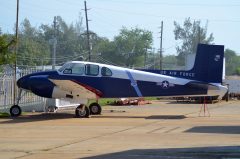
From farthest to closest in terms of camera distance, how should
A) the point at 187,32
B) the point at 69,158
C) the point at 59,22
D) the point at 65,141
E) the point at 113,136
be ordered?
1. the point at 59,22
2. the point at 187,32
3. the point at 113,136
4. the point at 65,141
5. the point at 69,158

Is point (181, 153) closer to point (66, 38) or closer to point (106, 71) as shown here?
point (106, 71)

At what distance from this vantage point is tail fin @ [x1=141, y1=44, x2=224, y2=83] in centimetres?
2544

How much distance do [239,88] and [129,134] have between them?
36988 mm

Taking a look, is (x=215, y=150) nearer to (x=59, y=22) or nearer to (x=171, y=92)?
(x=171, y=92)

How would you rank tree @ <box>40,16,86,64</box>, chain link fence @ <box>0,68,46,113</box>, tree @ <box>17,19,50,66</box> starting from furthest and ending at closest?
tree @ <box>40,16,86,64</box>
tree @ <box>17,19,50,66</box>
chain link fence @ <box>0,68,46,113</box>

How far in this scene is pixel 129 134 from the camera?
55.6 feet

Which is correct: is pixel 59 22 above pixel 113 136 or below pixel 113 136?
above

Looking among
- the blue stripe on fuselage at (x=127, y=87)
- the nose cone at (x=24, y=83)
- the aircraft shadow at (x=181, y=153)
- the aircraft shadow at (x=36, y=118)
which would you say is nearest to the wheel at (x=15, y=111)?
the aircraft shadow at (x=36, y=118)

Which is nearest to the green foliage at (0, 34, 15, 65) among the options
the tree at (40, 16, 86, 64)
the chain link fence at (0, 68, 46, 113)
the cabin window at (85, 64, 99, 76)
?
the chain link fence at (0, 68, 46, 113)

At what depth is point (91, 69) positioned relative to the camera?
83.1 feet

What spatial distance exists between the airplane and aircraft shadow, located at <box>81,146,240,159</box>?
11.7m

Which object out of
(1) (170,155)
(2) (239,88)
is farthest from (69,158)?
(2) (239,88)

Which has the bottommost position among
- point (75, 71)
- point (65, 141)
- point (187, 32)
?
point (65, 141)

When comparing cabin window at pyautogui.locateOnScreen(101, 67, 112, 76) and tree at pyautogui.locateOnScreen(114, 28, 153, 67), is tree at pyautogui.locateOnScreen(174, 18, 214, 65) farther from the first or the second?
cabin window at pyautogui.locateOnScreen(101, 67, 112, 76)
